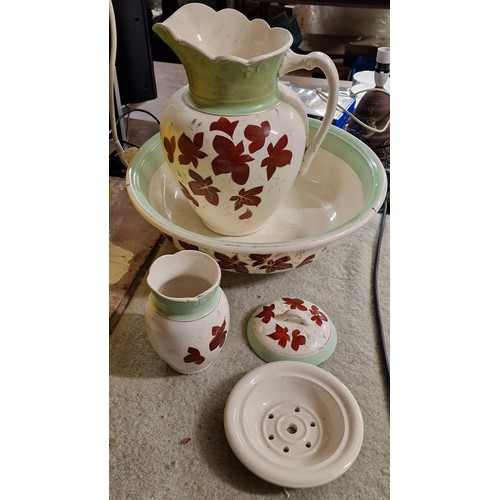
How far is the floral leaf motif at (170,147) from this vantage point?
61 cm

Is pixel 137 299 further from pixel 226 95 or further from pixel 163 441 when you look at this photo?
pixel 226 95

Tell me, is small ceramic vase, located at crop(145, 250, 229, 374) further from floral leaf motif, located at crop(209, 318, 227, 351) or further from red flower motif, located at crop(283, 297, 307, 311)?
red flower motif, located at crop(283, 297, 307, 311)

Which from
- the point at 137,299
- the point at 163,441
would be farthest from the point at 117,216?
the point at 163,441

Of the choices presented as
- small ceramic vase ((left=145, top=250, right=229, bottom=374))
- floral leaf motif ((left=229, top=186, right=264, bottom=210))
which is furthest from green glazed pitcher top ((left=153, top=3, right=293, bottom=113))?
small ceramic vase ((left=145, top=250, right=229, bottom=374))

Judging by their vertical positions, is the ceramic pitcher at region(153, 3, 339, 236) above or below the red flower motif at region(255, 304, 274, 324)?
above

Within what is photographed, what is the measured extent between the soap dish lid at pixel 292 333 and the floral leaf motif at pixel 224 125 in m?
0.27

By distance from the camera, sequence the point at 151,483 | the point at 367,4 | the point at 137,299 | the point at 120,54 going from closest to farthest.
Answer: the point at 151,483 < the point at 137,299 < the point at 120,54 < the point at 367,4

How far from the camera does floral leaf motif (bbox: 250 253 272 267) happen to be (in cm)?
63

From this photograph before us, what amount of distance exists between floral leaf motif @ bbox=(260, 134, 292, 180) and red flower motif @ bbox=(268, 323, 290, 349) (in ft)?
0.73

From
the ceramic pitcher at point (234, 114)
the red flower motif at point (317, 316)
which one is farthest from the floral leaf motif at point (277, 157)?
the red flower motif at point (317, 316)

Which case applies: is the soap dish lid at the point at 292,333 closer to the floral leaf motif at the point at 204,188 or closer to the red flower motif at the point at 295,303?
the red flower motif at the point at 295,303

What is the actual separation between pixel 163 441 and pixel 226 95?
0.46 metres

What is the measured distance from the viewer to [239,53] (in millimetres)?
638

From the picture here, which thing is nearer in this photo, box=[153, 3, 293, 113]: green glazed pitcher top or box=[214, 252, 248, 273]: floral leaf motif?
box=[153, 3, 293, 113]: green glazed pitcher top
